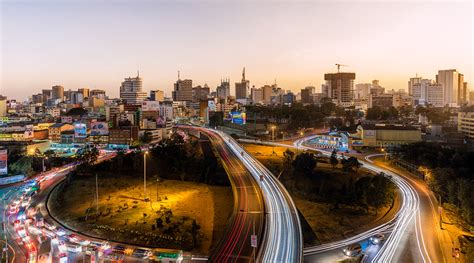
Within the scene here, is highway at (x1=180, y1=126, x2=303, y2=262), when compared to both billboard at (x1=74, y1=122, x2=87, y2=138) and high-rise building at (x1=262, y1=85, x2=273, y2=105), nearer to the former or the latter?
billboard at (x1=74, y1=122, x2=87, y2=138)

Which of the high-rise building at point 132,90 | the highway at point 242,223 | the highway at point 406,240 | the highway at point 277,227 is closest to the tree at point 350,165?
the highway at point 406,240

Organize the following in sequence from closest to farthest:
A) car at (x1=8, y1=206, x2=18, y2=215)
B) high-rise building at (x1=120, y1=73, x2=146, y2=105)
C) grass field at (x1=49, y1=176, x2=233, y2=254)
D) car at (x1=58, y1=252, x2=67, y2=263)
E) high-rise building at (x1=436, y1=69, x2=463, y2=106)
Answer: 1. car at (x1=58, y1=252, x2=67, y2=263)
2. grass field at (x1=49, y1=176, x2=233, y2=254)
3. car at (x1=8, y1=206, x2=18, y2=215)
4. high-rise building at (x1=120, y1=73, x2=146, y2=105)
5. high-rise building at (x1=436, y1=69, x2=463, y2=106)

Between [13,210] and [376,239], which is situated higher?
[13,210]

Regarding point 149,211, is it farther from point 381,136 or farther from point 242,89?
point 242,89

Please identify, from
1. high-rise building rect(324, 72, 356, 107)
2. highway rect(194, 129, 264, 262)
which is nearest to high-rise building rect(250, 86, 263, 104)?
high-rise building rect(324, 72, 356, 107)

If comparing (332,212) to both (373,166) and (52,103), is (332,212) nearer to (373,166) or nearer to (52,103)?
(373,166)

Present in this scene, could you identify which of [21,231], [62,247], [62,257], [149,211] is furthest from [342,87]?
[62,257]

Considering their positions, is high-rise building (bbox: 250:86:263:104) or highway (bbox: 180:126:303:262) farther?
high-rise building (bbox: 250:86:263:104)
